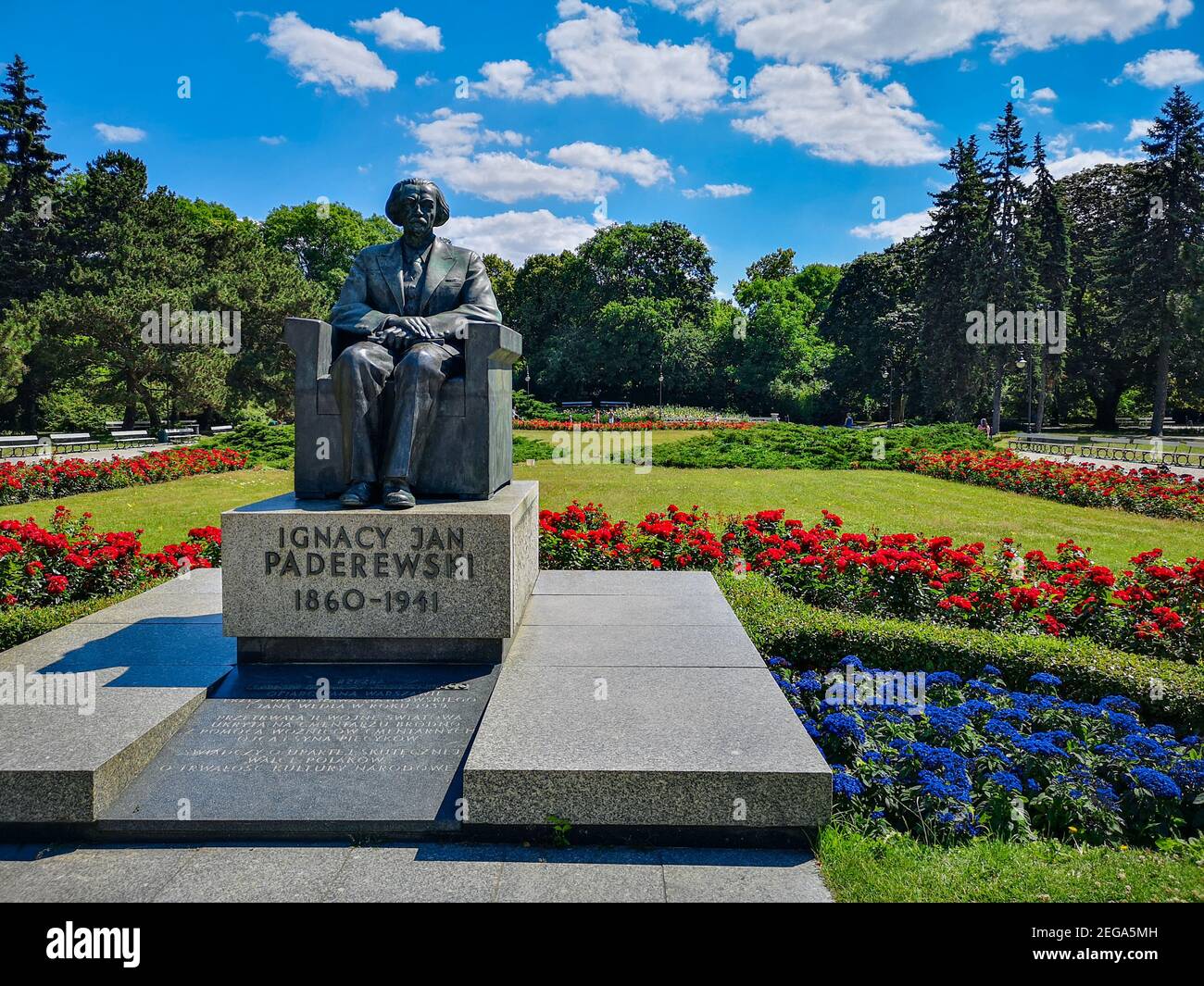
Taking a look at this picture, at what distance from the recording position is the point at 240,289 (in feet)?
107

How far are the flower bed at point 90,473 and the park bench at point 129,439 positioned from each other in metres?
9.80

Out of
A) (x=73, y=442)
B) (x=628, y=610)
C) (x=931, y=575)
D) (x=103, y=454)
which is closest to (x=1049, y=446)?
(x=931, y=575)

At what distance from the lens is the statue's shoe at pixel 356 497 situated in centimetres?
547

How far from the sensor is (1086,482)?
51.8ft

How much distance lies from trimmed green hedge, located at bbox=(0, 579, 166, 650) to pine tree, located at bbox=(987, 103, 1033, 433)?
36805 mm

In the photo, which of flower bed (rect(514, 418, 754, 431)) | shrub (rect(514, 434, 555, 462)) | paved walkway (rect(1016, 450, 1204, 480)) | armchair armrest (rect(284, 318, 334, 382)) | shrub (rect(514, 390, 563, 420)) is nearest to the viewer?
armchair armrest (rect(284, 318, 334, 382))

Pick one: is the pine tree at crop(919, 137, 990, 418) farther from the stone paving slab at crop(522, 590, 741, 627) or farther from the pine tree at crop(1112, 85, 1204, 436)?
the stone paving slab at crop(522, 590, 741, 627)

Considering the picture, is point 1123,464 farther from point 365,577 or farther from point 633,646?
point 365,577

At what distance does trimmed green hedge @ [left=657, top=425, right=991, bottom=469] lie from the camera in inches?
898

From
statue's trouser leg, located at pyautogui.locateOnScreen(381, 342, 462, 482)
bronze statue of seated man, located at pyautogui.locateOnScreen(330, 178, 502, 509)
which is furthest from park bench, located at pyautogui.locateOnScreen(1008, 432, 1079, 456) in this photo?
statue's trouser leg, located at pyautogui.locateOnScreen(381, 342, 462, 482)

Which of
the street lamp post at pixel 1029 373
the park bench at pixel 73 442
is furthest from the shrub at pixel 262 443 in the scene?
the street lamp post at pixel 1029 373

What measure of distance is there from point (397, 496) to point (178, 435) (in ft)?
94.4

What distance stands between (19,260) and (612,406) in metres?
29.7
